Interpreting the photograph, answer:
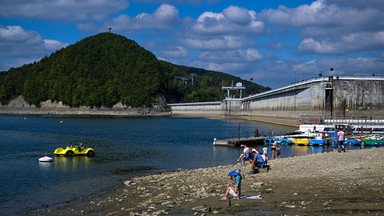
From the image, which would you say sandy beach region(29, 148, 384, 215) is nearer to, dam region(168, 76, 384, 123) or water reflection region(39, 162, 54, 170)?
water reflection region(39, 162, 54, 170)

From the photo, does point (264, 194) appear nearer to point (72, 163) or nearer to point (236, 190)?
point (236, 190)

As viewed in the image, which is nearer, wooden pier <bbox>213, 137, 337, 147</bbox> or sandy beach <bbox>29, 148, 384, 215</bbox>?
sandy beach <bbox>29, 148, 384, 215</bbox>

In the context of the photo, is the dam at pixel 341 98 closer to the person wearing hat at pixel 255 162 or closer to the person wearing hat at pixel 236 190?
the person wearing hat at pixel 255 162

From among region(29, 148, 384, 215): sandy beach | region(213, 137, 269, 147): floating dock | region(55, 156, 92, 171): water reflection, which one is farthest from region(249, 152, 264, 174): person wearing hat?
region(213, 137, 269, 147): floating dock

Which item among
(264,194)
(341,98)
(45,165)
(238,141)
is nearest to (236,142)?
(238,141)

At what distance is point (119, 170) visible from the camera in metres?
34.9

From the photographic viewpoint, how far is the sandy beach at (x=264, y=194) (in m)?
16.9

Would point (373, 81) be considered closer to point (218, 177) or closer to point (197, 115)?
point (218, 177)

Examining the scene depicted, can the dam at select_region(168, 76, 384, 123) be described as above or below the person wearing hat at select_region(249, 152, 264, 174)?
above

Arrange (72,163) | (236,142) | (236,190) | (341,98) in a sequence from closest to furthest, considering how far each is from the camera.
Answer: (236,190) → (72,163) → (236,142) → (341,98)

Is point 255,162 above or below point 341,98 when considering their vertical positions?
below

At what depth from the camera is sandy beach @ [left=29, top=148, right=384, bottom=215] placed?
1688cm

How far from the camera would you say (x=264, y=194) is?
19.9m

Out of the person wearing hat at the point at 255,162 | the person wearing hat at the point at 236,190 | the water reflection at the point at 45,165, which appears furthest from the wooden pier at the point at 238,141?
the person wearing hat at the point at 236,190
